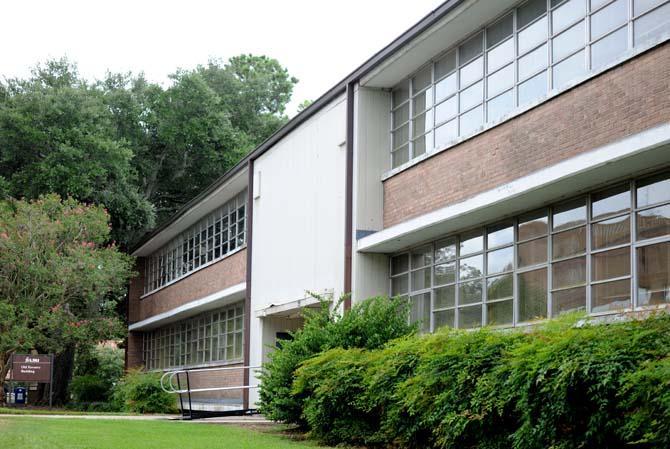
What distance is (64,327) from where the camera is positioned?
108ft

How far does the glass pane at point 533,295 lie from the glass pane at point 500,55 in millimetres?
3575

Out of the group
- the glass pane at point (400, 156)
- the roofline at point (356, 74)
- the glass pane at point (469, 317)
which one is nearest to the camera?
the roofline at point (356, 74)

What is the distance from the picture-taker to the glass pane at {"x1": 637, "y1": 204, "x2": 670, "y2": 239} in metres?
13.2

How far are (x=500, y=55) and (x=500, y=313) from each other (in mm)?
4327

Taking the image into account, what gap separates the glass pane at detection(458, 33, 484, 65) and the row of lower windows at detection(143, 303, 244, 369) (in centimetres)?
1442

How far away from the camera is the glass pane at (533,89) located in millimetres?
15609

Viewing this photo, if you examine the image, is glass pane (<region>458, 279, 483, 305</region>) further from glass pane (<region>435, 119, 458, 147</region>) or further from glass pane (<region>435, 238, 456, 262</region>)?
glass pane (<region>435, 119, 458, 147</region>)

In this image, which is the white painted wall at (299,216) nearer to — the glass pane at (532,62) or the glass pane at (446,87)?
the glass pane at (446,87)

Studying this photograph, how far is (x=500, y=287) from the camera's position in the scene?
16.9 meters

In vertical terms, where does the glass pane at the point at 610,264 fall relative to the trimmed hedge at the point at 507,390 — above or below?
above

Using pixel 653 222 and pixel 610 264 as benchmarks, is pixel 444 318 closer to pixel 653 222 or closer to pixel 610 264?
pixel 610 264

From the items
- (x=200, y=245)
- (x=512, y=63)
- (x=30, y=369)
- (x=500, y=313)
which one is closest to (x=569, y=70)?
(x=512, y=63)

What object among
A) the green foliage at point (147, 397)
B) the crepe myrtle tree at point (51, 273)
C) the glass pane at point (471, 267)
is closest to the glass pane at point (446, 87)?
the glass pane at point (471, 267)

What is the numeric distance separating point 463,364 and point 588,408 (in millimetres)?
2472
